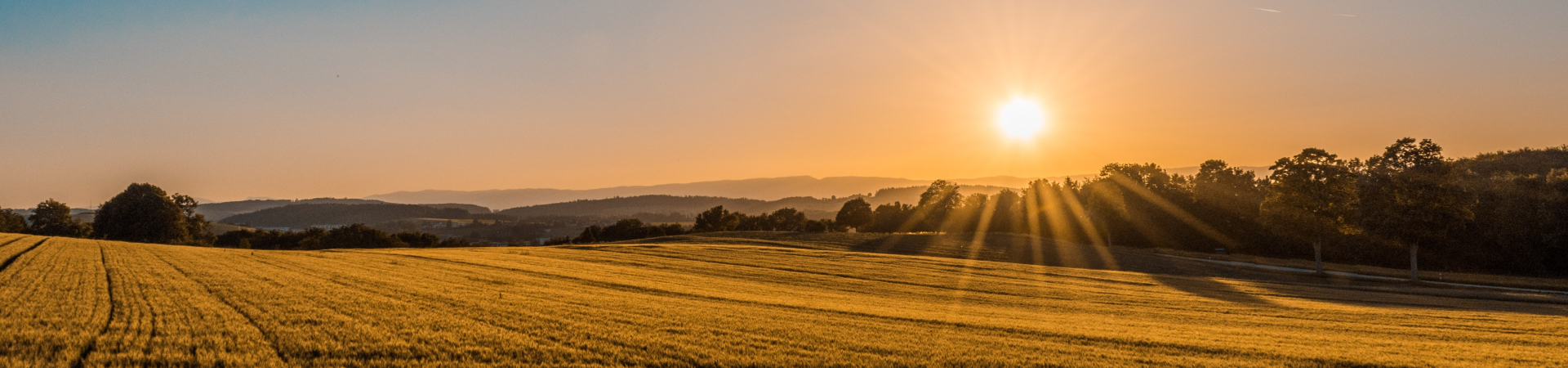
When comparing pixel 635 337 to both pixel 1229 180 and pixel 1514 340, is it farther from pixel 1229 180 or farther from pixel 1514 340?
pixel 1229 180

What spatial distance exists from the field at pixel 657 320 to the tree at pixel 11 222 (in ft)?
226

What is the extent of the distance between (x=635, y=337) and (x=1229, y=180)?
4285 inches

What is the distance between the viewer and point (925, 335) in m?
14.4

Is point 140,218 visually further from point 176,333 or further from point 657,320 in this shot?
point 657,320

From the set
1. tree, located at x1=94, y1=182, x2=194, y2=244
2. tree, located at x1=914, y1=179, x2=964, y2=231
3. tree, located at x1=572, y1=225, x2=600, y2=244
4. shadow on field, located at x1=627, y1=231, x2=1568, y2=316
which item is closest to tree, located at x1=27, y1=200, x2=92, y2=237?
tree, located at x1=94, y1=182, x2=194, y2=244

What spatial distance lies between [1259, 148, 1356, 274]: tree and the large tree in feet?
357

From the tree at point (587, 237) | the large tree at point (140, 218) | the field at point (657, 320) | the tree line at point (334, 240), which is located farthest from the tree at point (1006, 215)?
the large tree at point (140, 218)

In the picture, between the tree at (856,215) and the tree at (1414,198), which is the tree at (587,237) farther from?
the tree at (1414,198)

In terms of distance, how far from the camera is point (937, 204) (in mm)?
101812

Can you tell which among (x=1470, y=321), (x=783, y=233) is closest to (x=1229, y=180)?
(x=783, y=233)

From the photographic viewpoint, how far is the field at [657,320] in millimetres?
10328

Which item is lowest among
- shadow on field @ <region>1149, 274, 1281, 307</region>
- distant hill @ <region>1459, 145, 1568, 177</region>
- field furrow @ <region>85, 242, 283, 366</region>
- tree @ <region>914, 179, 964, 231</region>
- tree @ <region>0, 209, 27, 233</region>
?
shadow on field @ <region>1149, 274, 1281, 307</region>

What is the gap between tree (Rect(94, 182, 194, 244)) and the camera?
71.7 meters

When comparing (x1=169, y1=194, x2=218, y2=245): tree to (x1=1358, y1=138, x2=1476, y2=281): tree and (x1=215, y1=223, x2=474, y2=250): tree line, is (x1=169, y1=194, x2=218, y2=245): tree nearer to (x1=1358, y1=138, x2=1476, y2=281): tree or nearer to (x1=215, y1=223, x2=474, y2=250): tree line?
(x1=215, y1=223, x2=474, y2=250): tree line
